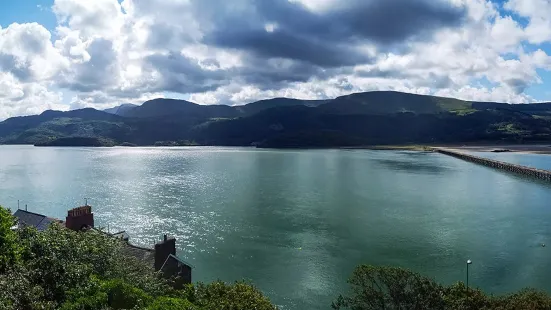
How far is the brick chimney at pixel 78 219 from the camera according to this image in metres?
38.2

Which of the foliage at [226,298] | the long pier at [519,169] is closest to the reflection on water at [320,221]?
the long pier at [519,169]

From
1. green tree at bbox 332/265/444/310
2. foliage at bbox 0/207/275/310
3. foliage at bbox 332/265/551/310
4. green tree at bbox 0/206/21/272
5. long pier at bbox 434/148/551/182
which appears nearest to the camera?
foliage at bbox 0/207/275/310

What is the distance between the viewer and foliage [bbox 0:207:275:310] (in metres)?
18.1

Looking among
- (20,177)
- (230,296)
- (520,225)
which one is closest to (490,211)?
(520,225)

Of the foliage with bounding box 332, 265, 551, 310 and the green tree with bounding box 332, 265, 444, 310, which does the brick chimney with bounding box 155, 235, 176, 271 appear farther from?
the foliage with bounding box 332, 265, 551, 310

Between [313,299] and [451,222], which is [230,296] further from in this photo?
[451,222]

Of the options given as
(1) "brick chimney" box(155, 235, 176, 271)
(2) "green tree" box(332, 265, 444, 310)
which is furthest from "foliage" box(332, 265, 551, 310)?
(1) "brick chimney" box(155, 235, 176, 271)

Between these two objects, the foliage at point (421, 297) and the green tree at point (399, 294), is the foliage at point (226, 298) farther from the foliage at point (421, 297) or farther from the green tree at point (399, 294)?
the foliage at point (421, 297)

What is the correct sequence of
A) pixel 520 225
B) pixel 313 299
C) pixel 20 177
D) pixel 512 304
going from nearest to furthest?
pixel 512 304 < pixel 313 299 < pixel 520 225 < pixel 20 177

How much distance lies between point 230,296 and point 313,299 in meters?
14.5

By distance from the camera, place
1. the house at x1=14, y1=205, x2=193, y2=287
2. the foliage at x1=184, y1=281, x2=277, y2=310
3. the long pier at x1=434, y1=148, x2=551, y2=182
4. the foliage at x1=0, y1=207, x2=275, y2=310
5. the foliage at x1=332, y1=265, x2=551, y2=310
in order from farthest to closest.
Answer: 1. the long pier at x1=434, y1=148, x2=551, y2=182
2. the house at x1=14, y1=205, x2=193, y2=287
3. the foliage at x1=332, y1=265, x2=551, y2=310
4. the foliage at x1=184, y1=281, x2=277, y2=310
5. the foliage at x1=0, y1=207, x2=275, y2=310

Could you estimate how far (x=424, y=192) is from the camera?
314 ft

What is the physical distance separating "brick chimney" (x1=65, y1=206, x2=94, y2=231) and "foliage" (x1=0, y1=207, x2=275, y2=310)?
32.3ft

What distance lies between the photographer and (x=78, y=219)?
38500 millimetres
